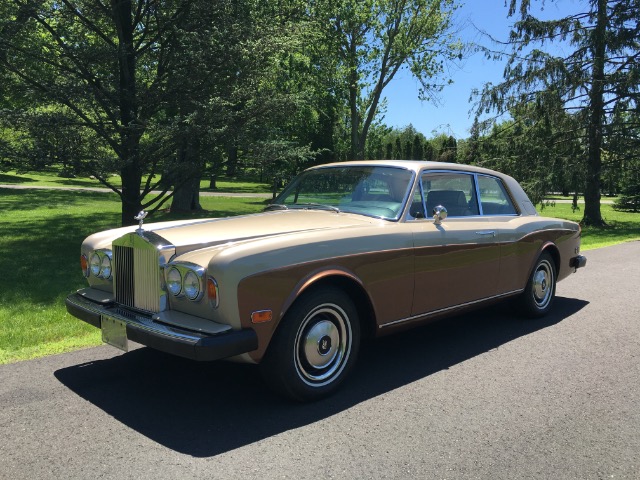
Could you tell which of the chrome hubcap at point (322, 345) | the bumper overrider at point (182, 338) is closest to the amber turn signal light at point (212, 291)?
the bumper overrider at point (182, 338)

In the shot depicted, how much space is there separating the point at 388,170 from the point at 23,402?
131 inches

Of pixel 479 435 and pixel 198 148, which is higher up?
pixel 198 148

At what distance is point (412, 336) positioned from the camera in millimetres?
5250

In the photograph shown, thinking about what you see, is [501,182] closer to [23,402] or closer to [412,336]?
[412,336]

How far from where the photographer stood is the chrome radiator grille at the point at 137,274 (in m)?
3.58

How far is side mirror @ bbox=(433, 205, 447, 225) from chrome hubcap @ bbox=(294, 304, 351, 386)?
1326 millimetres

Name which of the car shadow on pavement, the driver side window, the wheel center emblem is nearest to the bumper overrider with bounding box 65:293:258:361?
the car shadow on pavement

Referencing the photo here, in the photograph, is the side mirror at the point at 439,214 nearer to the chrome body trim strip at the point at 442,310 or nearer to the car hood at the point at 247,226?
the car hood at the point at 247,226

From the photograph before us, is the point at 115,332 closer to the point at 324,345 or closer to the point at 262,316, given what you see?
the point at 262,316

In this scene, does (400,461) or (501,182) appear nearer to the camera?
(400,461)

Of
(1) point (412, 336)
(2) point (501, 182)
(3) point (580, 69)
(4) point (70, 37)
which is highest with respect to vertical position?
(3) point (580, 69)

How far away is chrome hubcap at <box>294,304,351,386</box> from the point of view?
11.7 feet

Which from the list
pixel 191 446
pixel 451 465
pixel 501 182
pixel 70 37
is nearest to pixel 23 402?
pixel 191 446

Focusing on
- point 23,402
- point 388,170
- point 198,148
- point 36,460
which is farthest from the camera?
point 198,148
